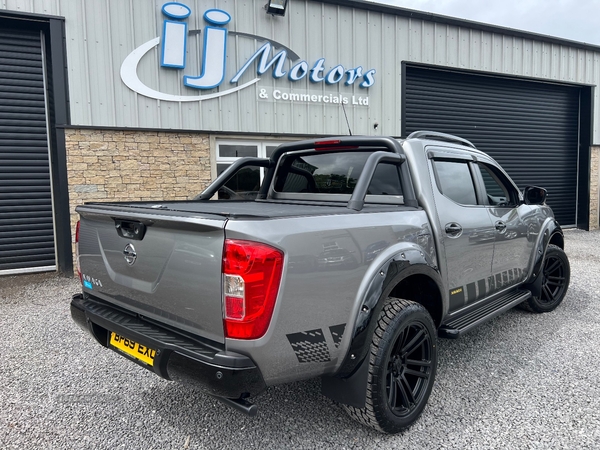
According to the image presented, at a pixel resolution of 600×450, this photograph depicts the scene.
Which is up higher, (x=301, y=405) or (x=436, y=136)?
(x=436, y=136)

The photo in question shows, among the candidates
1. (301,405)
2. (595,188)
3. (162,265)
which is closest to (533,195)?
(301,405)

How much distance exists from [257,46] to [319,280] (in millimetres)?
7040

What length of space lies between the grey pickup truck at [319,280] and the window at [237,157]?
4.45 meters

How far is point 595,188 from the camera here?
12430 millimetres

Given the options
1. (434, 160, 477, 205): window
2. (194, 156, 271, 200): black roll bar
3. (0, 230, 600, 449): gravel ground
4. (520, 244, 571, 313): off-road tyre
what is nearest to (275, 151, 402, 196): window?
(194, 156, 271, 200): black roll bar

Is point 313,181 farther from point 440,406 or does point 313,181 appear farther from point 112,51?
point 112,51

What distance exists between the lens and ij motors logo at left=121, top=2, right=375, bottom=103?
7219mm

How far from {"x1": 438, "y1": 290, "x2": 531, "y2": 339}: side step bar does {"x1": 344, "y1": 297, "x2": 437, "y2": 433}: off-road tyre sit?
0.98ft

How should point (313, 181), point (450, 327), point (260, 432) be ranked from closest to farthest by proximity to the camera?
point (260, 432) < point (450, 327) < point (313, 181)

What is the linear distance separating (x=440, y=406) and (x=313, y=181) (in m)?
1.97

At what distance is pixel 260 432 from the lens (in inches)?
99.0

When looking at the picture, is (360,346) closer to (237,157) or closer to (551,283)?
(551,283)

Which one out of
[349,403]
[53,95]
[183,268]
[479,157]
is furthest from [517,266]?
[53,95]

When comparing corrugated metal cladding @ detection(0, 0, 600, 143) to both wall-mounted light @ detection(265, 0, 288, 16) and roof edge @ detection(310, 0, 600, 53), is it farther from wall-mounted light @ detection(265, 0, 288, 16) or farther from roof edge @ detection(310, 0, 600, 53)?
wall-mounted light @ detection(265, 0, 288, 16)
